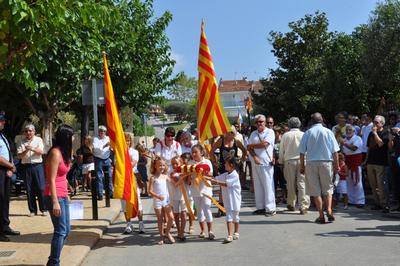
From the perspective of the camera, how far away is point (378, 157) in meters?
11.5

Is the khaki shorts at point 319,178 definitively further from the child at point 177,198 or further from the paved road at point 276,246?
the child at point 177,198

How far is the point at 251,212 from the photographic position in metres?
11.8

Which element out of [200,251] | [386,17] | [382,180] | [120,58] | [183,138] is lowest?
[200,251]

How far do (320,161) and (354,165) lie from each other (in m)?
2.58

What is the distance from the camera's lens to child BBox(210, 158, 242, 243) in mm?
8633

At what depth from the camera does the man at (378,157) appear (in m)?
11.3

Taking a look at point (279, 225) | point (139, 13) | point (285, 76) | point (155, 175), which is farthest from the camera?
point (285, 76)

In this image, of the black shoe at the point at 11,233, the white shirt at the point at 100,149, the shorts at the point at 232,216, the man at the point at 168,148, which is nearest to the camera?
the shorts at the point at 232,216

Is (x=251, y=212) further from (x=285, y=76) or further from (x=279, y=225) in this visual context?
(x=285, y=76)

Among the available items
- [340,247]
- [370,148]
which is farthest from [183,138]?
[340,247]

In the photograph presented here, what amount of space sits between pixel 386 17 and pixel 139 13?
32.2ft

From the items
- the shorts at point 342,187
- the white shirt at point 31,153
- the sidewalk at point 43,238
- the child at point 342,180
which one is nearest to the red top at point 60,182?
the sidewalk at point 43,238

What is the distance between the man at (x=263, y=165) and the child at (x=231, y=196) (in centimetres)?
227

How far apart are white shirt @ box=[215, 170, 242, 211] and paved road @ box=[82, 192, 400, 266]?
56cm
